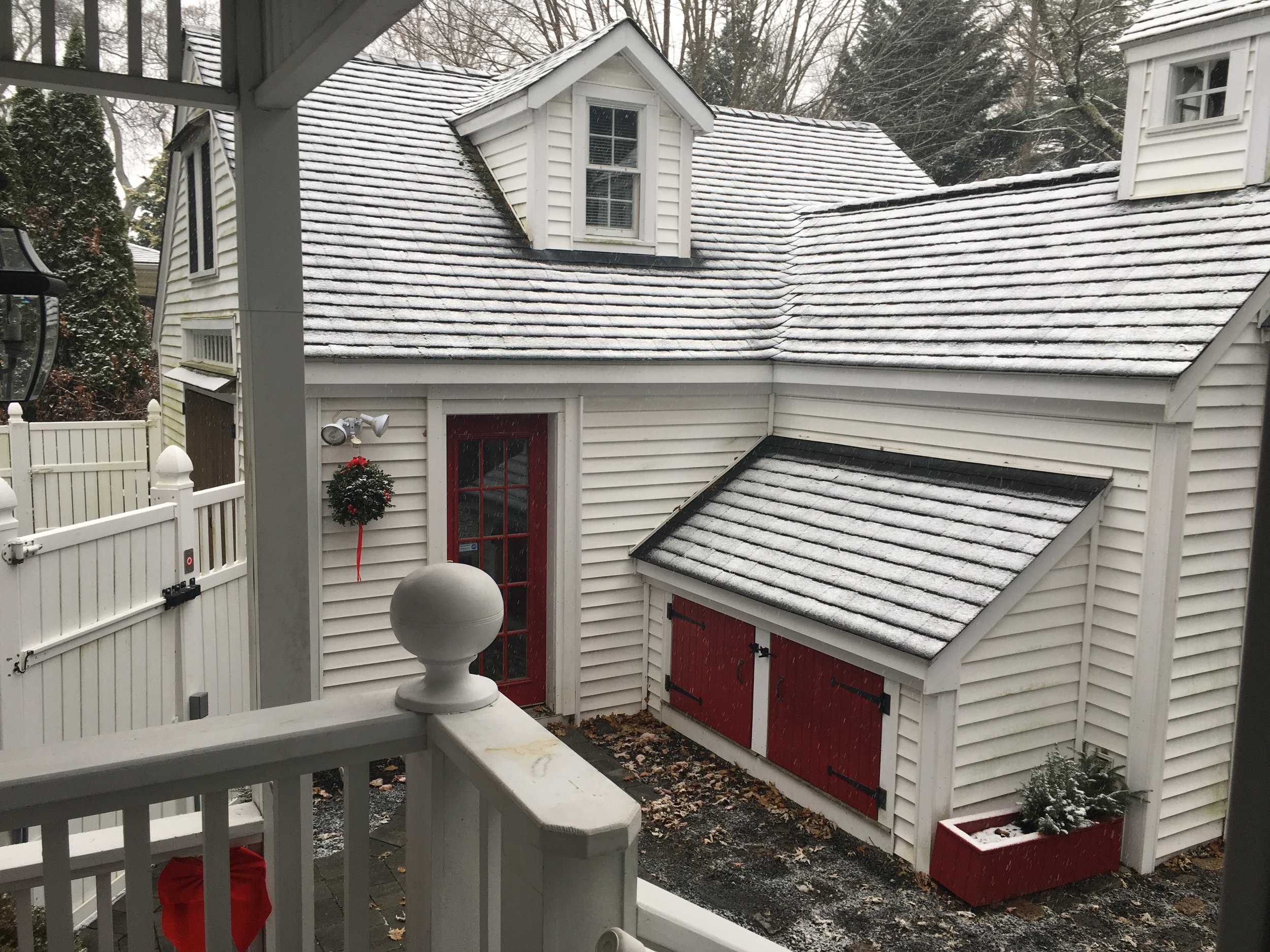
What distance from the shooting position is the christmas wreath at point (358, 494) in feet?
22.1

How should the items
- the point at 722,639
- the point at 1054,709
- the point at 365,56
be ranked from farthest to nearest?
the point at 365,56 → the point at 722,639 → the point at 1054,709

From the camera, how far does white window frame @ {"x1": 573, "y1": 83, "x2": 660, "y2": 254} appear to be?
848 centimetres

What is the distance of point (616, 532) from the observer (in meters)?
8.11

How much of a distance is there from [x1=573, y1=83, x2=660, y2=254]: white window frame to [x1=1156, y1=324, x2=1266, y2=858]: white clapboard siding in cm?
486

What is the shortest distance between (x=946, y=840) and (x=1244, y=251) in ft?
12.8

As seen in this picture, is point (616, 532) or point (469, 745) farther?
point (616, 532)

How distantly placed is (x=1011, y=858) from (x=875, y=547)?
2084 millimetres

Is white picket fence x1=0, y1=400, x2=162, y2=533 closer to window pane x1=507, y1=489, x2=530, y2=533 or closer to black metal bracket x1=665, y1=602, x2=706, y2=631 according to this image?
window pane x1=507, y1=489, x2=530, y2=533

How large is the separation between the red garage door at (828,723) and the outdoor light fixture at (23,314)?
4.88 metres

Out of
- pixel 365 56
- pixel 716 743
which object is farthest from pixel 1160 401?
pixel 365 56

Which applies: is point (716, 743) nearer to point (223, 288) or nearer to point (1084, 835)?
point (1084, 835)

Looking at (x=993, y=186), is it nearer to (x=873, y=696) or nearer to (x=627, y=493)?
(x=627, y=493)

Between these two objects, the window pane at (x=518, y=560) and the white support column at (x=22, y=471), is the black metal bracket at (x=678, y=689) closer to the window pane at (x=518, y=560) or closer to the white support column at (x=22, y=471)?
the window pane at (x=518, y=560)

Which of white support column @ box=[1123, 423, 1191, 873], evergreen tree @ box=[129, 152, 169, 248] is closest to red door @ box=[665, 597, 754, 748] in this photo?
white support column @ box=[1123, 423, 1191, 873]
